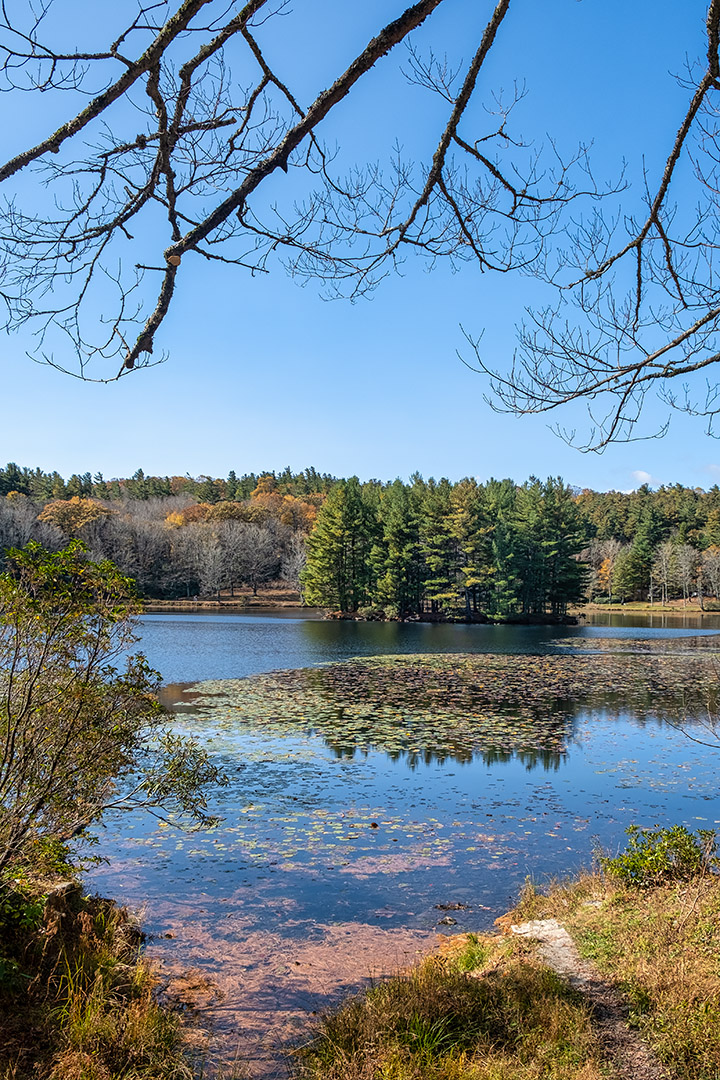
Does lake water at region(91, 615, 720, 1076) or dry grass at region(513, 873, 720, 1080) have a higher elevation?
dry grass at region(513, 873, 720, 1080)

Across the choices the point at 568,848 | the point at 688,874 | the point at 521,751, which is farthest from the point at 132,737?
the point at 521,751

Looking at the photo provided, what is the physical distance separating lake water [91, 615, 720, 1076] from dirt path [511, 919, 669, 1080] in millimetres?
1034

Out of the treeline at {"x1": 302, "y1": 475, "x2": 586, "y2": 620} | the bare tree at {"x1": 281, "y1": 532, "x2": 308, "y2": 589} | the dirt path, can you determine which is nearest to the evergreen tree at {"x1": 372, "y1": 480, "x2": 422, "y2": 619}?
the treeline at {"x1": 302, "y1": 475, "x2": 586, "y2": 620}

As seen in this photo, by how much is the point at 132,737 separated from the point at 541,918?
3666 millimetres

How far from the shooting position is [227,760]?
11125 mm

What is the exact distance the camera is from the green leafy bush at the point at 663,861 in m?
5.86

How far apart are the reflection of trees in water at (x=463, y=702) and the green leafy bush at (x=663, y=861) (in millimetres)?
4643

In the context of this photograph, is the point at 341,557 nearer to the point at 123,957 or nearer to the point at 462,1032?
the point at 123,957

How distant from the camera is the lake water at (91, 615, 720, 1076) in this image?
17.8ft

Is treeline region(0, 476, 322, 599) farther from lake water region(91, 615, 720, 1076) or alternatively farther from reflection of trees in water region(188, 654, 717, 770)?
lake water region(91, 615, 720, 1076)

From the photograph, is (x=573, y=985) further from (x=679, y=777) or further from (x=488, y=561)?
(x=488, y=561)

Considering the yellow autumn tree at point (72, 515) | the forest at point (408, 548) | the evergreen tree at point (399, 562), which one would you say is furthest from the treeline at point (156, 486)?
the evergreen tree at point (399, 562)

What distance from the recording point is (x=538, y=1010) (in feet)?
12.5

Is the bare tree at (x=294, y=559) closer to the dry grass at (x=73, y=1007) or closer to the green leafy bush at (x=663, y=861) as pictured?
the green leafy bush at (x=663, y=861)
